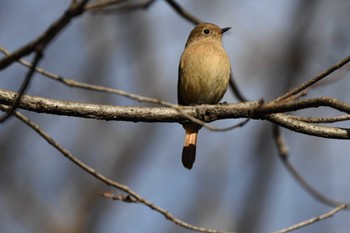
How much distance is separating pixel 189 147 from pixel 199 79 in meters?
0.69

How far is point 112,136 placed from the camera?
8930 mm

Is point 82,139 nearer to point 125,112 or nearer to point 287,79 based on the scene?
point 287,79

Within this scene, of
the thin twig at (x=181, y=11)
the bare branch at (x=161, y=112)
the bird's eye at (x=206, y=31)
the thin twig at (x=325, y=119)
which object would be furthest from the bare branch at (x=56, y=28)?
the bird's eye at (x=206, y=31)

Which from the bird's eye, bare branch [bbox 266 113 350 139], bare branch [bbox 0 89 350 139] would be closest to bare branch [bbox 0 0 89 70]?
bare branch [bbox 0 89 350 139]

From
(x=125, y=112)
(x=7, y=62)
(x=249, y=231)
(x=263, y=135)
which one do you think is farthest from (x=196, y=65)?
(x=7, y=62)

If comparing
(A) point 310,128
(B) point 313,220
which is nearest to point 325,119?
(A) point 310,128

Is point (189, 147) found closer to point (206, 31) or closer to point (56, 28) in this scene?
point (206, 31)

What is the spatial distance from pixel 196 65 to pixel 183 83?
23 centimetres

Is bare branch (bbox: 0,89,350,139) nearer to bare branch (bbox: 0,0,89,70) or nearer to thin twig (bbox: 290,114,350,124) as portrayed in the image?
thin twig (bbox: 290,114,350,124)

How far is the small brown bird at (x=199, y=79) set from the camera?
582cm

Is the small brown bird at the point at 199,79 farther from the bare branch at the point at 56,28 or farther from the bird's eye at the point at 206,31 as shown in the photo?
the bare branch at the point at 56,28

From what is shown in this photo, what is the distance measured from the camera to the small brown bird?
5.82 meters

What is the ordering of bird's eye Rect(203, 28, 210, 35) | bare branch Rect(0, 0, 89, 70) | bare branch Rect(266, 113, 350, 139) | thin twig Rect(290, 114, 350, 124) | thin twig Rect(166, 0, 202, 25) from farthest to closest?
1. bird's eye Rect(203, 28, 210, 35)
2. thin twig Rect(166, 0, 202, 25)
3. bare branch Rect(266, 113, 350, 139)
4. thin twig Rect(290, 114, 350, 124)
5. bare branch Rect(0, 0, 89, 70)

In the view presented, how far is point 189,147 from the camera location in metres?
5.98
